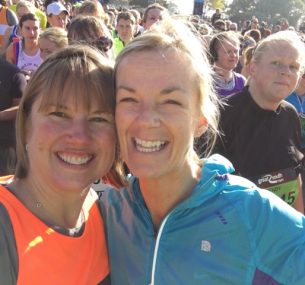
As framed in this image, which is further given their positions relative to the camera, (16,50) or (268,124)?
(16,50)

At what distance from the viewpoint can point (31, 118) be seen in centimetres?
170

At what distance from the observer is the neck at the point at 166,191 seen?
1648 millimetres

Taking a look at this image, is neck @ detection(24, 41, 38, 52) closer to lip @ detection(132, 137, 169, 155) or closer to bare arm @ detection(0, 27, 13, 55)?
bare arm @ detection(0, 27, 13, 55)

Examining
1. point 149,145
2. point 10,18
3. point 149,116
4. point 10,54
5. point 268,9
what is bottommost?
point 268,9

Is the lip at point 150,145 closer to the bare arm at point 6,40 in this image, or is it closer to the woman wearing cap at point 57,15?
the bare arm at point 6,40

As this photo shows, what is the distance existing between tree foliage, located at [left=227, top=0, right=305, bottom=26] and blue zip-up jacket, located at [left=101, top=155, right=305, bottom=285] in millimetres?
44834

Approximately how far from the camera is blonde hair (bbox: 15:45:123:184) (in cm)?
163

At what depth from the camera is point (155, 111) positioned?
1.54 m

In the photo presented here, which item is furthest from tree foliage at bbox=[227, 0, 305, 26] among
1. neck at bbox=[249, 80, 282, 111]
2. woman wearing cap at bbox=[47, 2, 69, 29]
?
neck at bbox=[249, 80, 282, 111]

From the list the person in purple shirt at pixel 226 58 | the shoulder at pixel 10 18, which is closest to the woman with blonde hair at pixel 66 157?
the person in purple shirt at pixel 226 58

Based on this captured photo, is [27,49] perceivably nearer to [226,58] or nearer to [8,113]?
[8,113]

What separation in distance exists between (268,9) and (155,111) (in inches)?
2002

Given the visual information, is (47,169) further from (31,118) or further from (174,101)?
(174,101)

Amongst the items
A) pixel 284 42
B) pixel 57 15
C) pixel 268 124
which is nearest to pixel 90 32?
pixel 284 42
